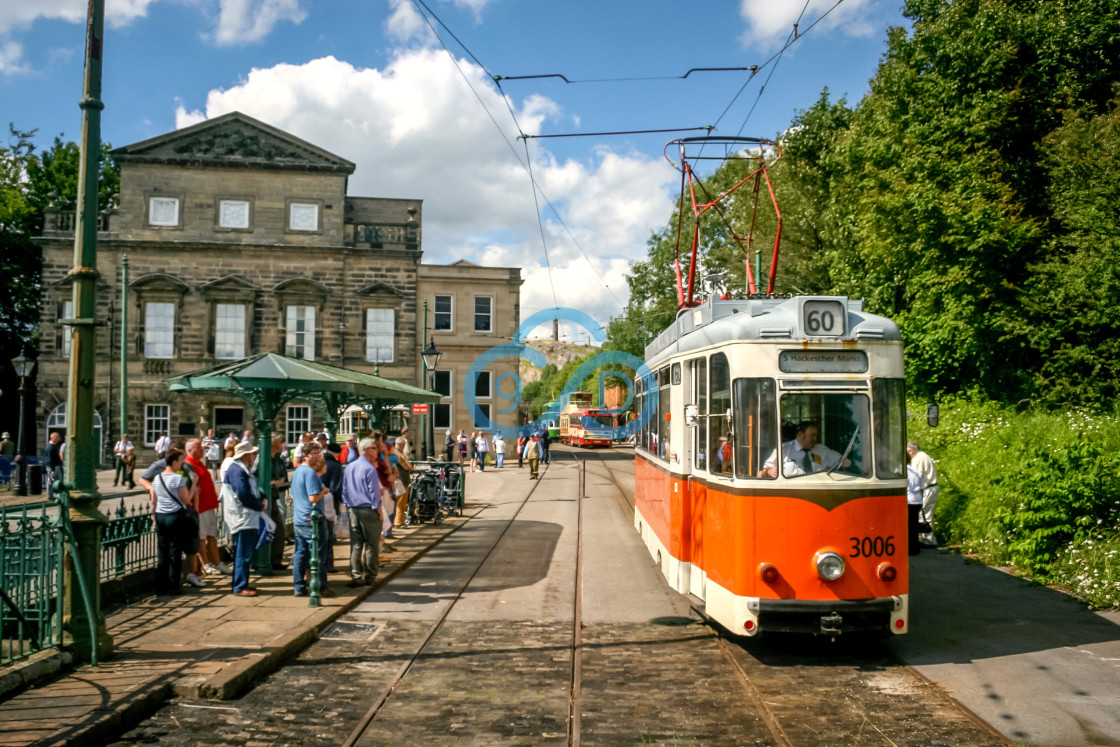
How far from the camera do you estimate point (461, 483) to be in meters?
20.6

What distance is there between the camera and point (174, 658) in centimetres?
730

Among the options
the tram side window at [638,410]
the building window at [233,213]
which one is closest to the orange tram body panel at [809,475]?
the tram side window at [638,410]

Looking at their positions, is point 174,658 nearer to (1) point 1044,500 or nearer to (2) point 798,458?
(2) point 798,458

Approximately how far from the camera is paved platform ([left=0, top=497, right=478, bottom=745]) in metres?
5.68

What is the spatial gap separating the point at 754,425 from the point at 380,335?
34423mm

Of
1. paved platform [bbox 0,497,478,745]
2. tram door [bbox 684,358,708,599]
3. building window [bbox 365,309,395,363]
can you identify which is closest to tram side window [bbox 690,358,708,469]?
tram door [bbox 684,358,708,599]

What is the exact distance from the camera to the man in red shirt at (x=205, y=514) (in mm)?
10930

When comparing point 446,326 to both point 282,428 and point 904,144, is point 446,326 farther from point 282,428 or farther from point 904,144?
point 904,144

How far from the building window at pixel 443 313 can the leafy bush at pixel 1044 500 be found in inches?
1292

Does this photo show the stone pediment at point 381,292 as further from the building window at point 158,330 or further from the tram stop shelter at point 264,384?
the tram stop shelter at point 264,384

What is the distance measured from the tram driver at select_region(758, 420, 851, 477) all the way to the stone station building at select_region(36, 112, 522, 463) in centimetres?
3418

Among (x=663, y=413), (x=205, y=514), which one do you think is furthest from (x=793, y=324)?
(x=205, y=514)

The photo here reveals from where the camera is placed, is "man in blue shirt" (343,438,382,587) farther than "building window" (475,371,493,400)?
No

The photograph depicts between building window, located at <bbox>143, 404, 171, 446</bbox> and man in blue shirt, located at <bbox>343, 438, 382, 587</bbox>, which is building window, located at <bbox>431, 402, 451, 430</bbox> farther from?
man in blue shirt, located at <bbox>343, 438, 382, 587</bbox>
